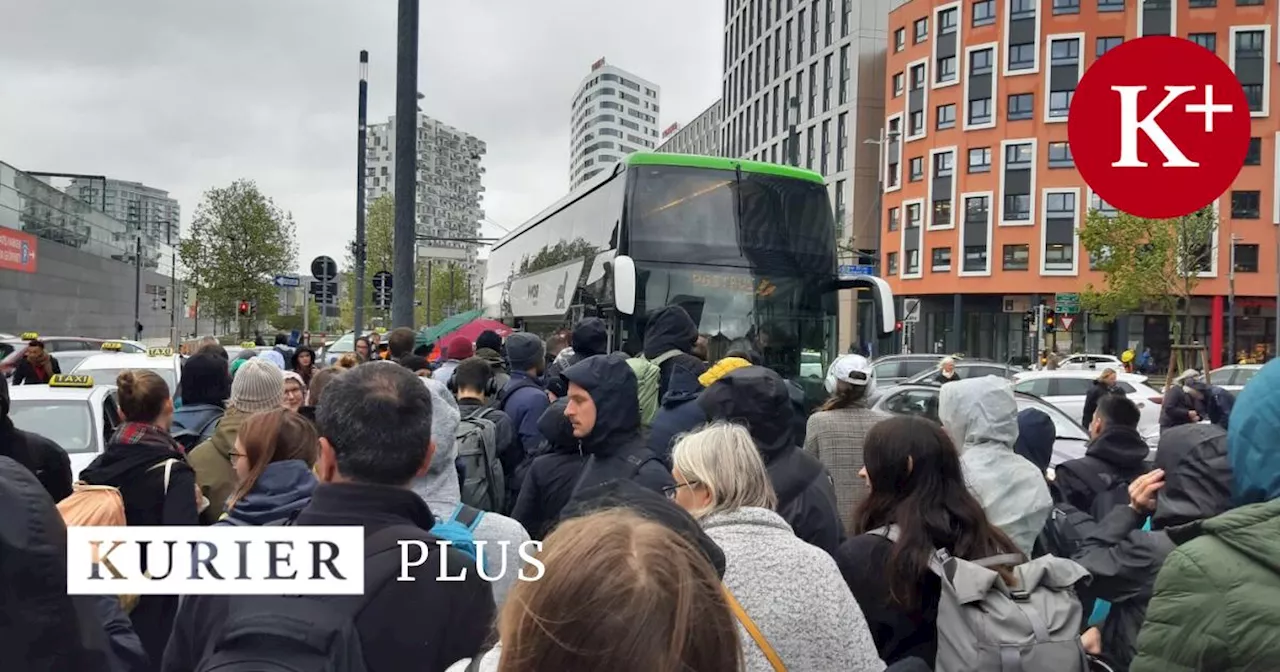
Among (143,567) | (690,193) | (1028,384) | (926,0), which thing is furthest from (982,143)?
(143,567)

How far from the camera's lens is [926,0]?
2196 inches

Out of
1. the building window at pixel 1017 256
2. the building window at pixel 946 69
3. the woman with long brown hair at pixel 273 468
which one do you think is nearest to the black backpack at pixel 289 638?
the woman with long brown hair at pixel 273 468

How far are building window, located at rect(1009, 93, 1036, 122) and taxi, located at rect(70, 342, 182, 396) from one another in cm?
5016

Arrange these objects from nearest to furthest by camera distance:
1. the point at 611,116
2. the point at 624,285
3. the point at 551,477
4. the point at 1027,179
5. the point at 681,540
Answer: the point at 681,540, the point at 551,477, the point at 624,285, the point at 1027,179, the point at 611,116

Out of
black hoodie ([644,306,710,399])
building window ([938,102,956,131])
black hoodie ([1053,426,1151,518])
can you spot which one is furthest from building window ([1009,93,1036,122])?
black hoodie ([1053,426,1151,518])

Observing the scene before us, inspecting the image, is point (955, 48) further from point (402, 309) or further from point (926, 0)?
point (402, 309)

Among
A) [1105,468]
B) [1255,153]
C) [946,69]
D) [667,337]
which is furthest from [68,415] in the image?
[1255,153]

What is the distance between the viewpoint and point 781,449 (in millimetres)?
3674

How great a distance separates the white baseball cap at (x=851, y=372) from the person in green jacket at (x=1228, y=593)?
2873 millimetres

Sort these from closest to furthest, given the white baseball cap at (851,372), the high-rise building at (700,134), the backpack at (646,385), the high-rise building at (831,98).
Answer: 1. the white baseball cap at (851,372)
2. the backpack at (646,385)
3. the high-rise building at (831,98)
4. the high-rise building at (700,134)

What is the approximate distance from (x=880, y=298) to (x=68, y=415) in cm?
909

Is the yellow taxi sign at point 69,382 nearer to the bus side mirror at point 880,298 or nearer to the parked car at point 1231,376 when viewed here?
the bus side mirror at point 880,298

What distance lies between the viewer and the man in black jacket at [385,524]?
192 centimetres

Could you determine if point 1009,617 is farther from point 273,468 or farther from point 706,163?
point 706,163
